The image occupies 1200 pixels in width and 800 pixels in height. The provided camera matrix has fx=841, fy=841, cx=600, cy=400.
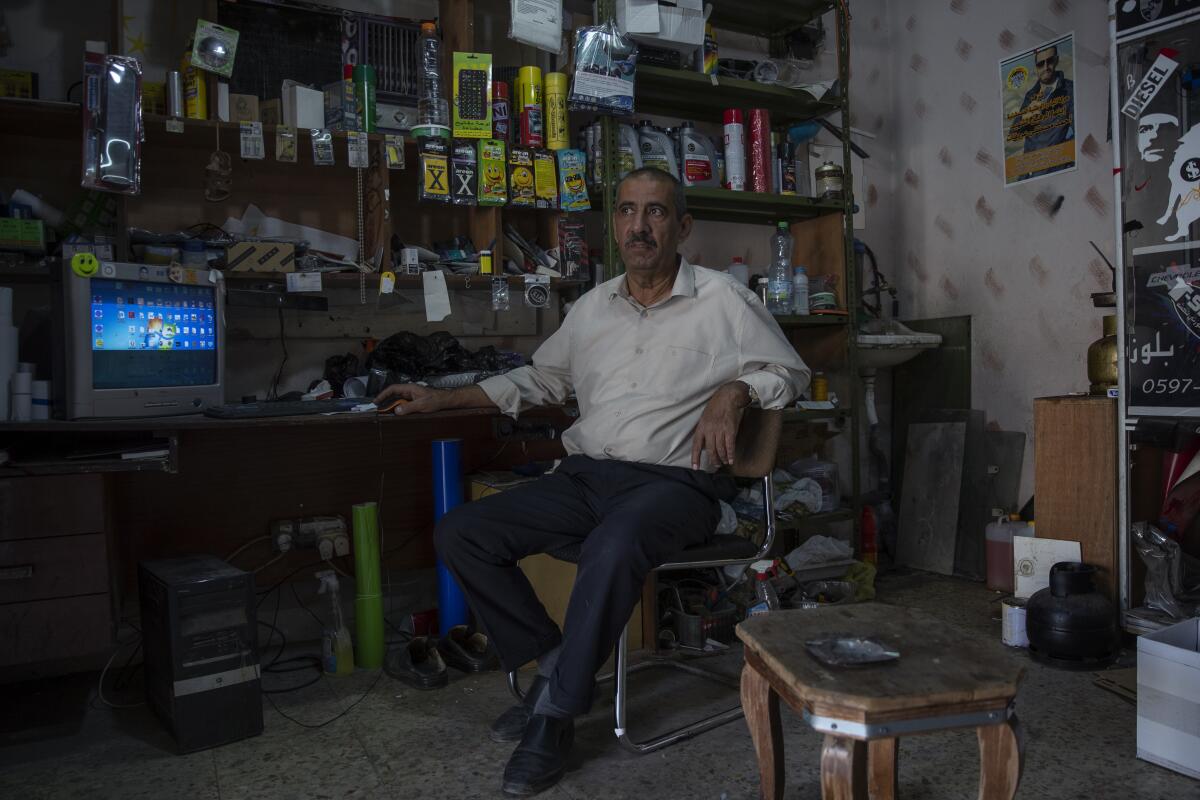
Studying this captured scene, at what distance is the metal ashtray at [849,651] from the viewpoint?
121 cm

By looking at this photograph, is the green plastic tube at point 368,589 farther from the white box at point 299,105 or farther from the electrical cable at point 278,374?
the white box at point 299,105

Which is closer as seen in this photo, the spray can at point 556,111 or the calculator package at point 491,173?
the calculator package at point 491,173

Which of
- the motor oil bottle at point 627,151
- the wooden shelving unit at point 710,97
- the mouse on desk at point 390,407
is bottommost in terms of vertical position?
the mouse on desk at point 390,407

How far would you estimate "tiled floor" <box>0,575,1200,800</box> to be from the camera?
1.75 metres

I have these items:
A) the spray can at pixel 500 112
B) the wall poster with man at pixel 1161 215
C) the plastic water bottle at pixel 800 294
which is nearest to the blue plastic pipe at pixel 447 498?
the spray can at pixel 500 112

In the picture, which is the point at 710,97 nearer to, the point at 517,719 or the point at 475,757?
the point at 517,719

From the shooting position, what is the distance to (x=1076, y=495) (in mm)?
2557

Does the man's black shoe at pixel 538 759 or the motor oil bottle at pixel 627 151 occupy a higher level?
the motor oil bottle at pixel 627 151

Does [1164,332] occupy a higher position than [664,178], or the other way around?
[664,178]

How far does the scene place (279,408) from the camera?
2266 millimetres

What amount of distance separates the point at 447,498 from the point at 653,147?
1433mm

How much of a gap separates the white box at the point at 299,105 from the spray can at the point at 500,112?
21.8 inches

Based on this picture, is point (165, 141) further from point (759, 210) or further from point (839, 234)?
point (839, 234)

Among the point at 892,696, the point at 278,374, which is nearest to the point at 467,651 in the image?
the point at 278,374
